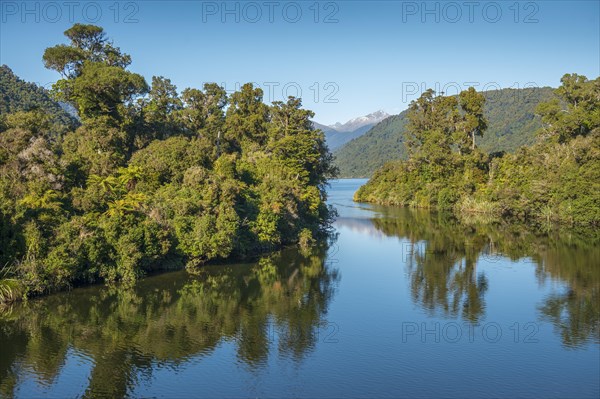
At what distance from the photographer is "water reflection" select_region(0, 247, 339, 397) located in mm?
24672

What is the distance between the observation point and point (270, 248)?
53.0 meters

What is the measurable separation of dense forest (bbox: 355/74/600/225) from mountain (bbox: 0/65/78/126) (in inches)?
2495

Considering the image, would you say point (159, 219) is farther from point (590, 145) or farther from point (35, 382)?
point (590, 145)

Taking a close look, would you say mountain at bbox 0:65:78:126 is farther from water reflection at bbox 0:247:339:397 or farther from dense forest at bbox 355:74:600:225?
water reflection at bbox 0:247:339:397

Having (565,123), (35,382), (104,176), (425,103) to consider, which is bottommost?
(35,382)

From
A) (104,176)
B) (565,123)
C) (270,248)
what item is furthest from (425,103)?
(104,176)

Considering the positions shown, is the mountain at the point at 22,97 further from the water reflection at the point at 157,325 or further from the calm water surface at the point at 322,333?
the calm water surface at the point at 322,333

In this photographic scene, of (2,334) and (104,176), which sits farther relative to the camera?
(104,176)

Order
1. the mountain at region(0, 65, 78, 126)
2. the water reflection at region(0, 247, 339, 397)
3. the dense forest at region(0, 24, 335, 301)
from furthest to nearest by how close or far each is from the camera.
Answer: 1. the mountain at region(0, 65, 78, 126)
2. the dense forest at region(0, 24, 335, 301)
3. the water reflection at region(0, 247, 339, 397)

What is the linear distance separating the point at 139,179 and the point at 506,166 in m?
60.1

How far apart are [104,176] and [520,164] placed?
63.2 meters

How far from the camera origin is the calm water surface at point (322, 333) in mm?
22781
